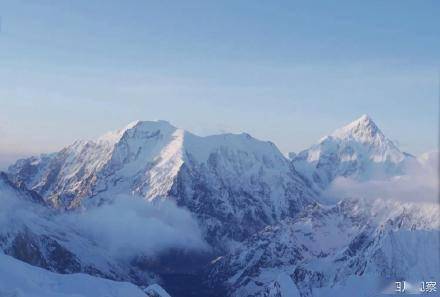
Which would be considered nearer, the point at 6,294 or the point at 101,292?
the point at 6,294

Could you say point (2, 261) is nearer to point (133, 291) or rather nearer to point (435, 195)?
point (133, 291)

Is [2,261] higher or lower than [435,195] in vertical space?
lower

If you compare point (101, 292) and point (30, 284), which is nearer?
point (30, 284)

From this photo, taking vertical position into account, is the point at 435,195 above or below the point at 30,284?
above

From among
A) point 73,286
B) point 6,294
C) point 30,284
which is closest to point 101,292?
point 73,286

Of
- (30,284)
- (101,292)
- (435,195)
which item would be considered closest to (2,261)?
(30,284)

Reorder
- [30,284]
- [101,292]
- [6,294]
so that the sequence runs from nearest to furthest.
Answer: [6,294]
[30,284]
[101,292]

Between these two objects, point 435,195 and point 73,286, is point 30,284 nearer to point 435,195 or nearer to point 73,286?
point 73,286

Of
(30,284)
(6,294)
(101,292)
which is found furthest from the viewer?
(101,292)
